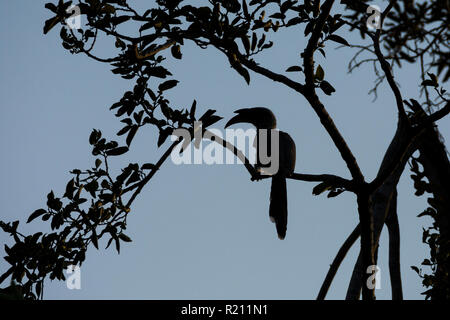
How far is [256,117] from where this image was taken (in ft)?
25.0

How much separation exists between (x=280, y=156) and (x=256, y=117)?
2.55 feet

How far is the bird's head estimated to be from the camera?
7.60 m

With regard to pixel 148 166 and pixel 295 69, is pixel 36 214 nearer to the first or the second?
pixel 148 166

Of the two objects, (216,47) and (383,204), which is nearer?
(216,47)

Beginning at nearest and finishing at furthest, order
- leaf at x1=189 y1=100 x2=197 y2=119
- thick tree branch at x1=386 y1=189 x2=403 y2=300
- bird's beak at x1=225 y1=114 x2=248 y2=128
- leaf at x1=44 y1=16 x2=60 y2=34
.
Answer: leaf at x1=44 y1=16 x2=60 y2=34 < leaf at x1=189 y1=100 x2=197 y2=119 < thick tree branch at x1=386 y1=189 x2=403 y2=300 < bird's beak at x1=225 y1=114 x2=248 y2=128

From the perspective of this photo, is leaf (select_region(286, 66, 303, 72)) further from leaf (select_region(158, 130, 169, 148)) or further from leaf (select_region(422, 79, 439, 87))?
leaf (select_region(158, 130, 169, 148))

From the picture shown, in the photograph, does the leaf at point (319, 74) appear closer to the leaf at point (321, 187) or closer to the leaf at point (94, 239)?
the leaf at point (321, 187)

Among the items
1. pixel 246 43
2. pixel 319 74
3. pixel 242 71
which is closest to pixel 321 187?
pixel 319 74

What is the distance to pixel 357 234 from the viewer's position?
605 centimetres

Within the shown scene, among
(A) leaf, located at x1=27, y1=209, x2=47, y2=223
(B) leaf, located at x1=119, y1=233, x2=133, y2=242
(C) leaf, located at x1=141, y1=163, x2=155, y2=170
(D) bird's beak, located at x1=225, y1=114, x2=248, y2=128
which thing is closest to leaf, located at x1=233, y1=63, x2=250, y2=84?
(C) leaf, located at x1=141, y1=163, x2=155, y2=170
